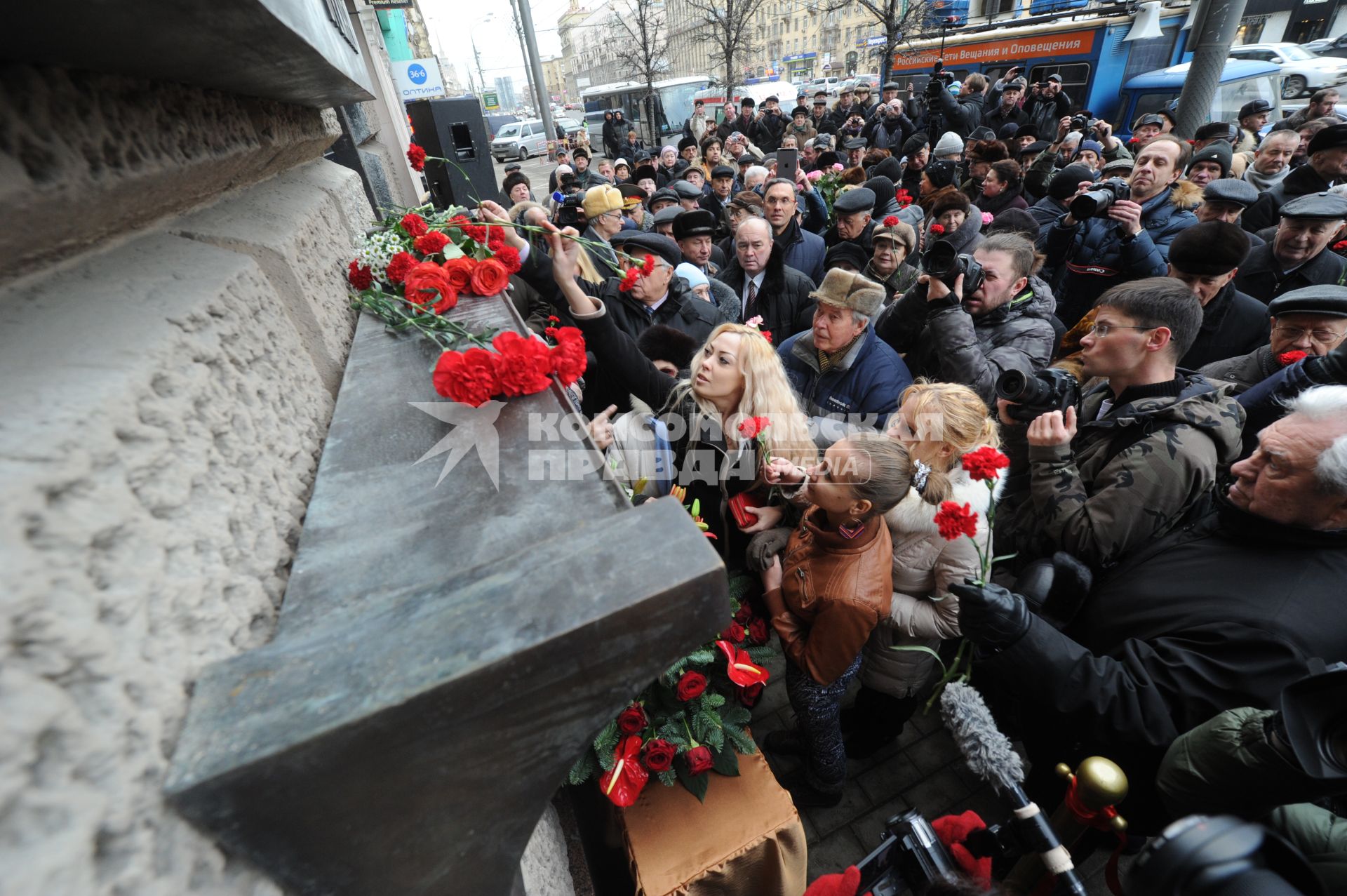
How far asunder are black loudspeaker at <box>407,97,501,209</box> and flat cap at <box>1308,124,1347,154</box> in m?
7.71

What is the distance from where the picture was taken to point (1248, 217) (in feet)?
16.3

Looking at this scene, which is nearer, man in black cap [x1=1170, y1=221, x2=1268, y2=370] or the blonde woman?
the blonde woman

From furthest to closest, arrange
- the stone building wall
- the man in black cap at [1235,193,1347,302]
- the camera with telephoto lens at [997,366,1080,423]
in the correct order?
the man in black cap at [1235,193,1347,302]
the camera with telephoto lens at [997,366,1080,423]
the stone building wall

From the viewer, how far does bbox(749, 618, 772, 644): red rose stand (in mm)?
2445

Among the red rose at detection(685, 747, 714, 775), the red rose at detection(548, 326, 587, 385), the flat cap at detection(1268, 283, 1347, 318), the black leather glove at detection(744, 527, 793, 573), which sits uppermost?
the red rose at detection(548, 326, 587, 385)

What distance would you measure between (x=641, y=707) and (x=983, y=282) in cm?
300

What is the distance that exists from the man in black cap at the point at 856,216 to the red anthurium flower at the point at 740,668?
13.1 feet

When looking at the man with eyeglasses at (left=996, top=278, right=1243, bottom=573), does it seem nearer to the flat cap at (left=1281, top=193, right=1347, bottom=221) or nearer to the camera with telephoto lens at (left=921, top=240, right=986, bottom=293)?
the camera with telephoto lens at (left=921, top=240, right=986, bottom=293)

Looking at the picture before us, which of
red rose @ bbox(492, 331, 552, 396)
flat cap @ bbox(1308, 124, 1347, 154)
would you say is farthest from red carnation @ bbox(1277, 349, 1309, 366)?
flat cap @ bbox(1308, 124, 1347, 154)

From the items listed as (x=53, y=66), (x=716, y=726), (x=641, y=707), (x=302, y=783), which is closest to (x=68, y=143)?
(x=53, y=66)

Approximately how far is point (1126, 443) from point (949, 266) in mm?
1260

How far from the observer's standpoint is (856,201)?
5.00m

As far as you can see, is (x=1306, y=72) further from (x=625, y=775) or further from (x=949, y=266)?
(x=625, y=775)

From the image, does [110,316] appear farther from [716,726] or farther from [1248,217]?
[1248,217]
